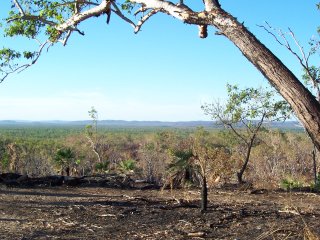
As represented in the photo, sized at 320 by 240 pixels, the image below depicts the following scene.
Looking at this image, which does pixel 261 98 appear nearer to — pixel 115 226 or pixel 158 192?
pixel 158 192

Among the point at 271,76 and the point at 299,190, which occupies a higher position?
the point at 271,76

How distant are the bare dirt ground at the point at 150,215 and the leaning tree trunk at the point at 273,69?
1968 millimetres

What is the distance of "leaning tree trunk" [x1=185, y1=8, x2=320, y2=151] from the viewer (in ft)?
13.8

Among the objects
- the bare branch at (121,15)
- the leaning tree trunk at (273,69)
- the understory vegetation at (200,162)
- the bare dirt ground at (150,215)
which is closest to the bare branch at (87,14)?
the bare branch at (121,15)

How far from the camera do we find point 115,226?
334 inches

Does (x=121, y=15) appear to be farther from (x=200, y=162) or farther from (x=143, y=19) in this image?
(x=200, y=162)

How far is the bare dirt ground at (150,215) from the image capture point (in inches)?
307

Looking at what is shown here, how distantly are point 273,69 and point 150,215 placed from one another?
5.61m

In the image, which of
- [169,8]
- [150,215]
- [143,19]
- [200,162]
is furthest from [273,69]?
[150,215]

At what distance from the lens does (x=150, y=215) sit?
943cm

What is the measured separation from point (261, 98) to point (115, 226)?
10560mm

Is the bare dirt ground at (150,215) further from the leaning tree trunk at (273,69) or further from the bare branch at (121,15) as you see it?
the bare branch at (121,15)

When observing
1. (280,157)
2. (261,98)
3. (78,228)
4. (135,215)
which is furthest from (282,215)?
(280,157)

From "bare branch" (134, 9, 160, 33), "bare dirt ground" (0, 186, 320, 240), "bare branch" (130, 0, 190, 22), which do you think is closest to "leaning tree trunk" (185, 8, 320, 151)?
"bare branch" (130, 0, 190, 22)
